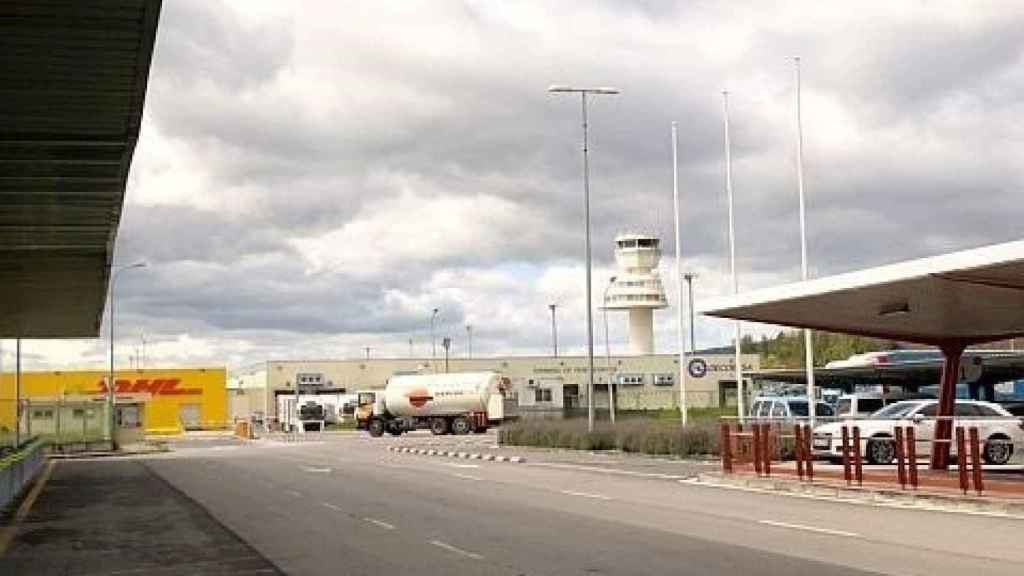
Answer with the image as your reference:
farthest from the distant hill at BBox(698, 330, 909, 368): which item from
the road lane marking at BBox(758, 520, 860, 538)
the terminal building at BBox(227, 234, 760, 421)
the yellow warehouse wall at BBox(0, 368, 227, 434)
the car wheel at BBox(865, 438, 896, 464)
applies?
the road lane marking at BBox(758, 520, 860, 538)

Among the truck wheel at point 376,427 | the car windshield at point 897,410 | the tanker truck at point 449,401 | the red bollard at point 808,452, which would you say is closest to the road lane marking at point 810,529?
the red bollard at point 808,452

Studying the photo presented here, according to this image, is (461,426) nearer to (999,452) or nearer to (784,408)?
(784,408)

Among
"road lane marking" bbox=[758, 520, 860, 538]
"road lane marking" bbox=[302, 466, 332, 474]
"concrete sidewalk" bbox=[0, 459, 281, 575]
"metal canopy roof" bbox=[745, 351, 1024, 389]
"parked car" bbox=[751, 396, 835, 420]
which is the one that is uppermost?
"metal canopy roof" bbox=[745, 351, 1024, 389]

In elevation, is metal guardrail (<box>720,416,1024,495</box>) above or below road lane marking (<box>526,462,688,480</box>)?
above

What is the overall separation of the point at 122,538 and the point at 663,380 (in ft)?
355

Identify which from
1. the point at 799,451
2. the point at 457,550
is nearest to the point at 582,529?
the point at 457,550

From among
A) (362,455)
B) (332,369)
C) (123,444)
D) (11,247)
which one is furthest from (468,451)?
(332,369)

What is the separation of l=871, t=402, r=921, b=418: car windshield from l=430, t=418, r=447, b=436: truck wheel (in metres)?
43.4

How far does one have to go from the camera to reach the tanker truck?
2793 inches

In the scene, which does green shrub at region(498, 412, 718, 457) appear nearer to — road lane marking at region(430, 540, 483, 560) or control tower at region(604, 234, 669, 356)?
road lane marking at region(430, 540, 483, 560)

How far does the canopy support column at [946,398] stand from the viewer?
2362 cm

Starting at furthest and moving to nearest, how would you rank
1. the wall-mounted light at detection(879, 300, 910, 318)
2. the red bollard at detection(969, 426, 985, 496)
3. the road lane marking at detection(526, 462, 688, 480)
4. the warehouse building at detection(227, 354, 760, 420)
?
the warehouse building at detection(227, 354, 760, 420) → the road lane marking at detection(526, 462, 688, 480) → the wall-mounted light at detection(879, 300, 910, 318) → the red bollard at detection(969, 426, 985, 496)

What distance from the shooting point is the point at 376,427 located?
241ft

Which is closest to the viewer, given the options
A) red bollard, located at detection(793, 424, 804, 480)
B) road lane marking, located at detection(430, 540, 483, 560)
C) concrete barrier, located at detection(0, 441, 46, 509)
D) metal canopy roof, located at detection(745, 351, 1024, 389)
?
road lane marking, located at detection(430, 540, 483, 560)
